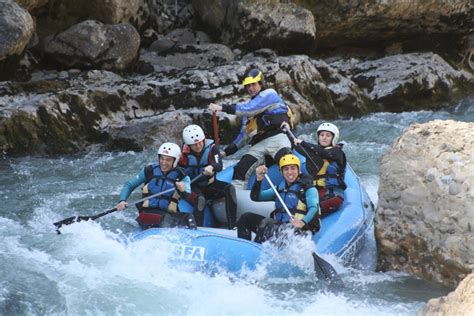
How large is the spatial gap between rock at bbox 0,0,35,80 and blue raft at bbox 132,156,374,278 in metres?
4.91

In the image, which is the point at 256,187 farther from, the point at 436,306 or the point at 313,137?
the point at 313,137

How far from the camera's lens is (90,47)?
12.2 meters

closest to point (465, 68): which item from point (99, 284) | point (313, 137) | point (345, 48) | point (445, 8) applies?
point (445, 8)

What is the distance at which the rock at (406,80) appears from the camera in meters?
13.8

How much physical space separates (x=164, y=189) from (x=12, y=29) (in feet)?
16.0

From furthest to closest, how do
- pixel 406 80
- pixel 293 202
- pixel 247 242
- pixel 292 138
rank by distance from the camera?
pixel 406 80
pixel 292 138
pixel 293 202
pixel 247 242

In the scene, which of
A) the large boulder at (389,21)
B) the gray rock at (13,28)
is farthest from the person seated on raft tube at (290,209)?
the large boulder at (389,21)

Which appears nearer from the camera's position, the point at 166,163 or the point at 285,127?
the point at 166,163

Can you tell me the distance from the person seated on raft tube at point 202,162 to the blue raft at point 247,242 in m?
0.16

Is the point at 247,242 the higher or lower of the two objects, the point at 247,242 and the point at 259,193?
the lower

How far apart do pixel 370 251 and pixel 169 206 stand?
77.0 inches

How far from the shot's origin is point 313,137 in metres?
11.6

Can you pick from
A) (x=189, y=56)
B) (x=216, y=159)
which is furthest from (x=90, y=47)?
(x=216, y=159)

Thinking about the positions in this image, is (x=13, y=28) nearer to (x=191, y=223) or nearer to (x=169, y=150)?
(x=169, y=150)
